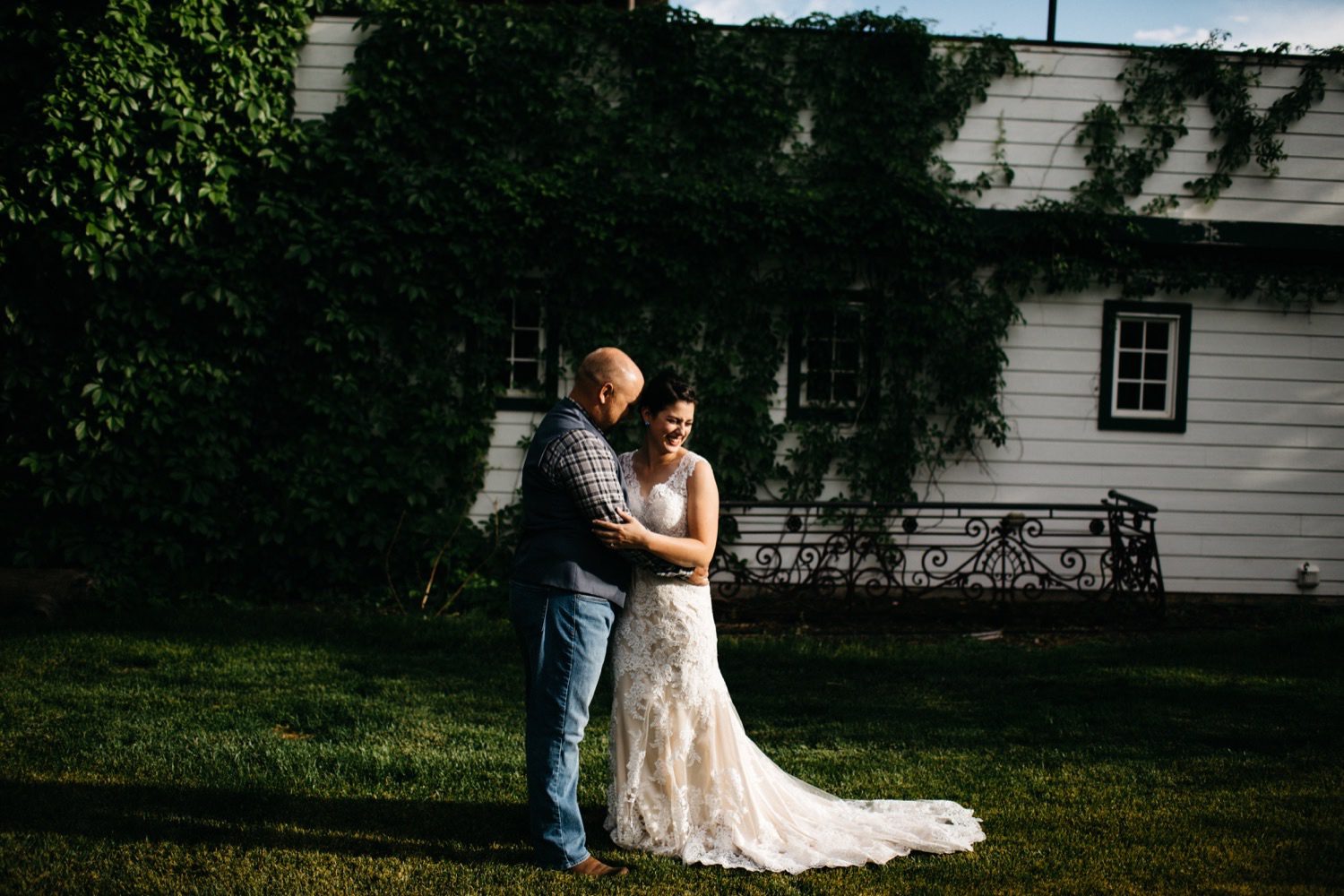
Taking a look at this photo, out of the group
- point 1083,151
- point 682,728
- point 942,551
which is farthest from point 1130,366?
point 682,728

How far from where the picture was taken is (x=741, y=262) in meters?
9.65

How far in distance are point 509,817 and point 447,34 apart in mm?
7427

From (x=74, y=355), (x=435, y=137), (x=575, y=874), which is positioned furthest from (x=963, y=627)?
(x=74, y=355)

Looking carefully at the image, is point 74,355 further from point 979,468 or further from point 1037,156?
point 1037,156

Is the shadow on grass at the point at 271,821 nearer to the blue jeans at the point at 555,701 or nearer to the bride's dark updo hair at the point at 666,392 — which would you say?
the blue jeans at the point at 555,701

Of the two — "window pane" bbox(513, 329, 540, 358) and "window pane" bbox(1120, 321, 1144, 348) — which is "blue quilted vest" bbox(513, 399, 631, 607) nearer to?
"window pane" bbox(513, 329, 540, 358)

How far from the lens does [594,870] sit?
396 cm

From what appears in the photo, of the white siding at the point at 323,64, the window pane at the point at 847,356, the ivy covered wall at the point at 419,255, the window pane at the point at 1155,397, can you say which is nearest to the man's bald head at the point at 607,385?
the ivy covered wall at the point at 419,255

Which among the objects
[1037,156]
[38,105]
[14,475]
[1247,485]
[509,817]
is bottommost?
[509,817]

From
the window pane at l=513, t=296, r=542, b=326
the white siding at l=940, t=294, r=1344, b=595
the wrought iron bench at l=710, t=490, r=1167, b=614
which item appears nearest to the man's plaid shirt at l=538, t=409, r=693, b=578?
the wrought iron bench at l=710, t=490, r=1167, b=614

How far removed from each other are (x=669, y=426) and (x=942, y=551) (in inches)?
239

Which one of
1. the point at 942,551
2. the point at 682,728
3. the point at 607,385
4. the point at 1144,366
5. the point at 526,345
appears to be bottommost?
the point at 682,728

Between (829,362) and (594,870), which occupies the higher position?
(829,362)

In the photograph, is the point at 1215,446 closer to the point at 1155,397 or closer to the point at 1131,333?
the point at 1155,397
